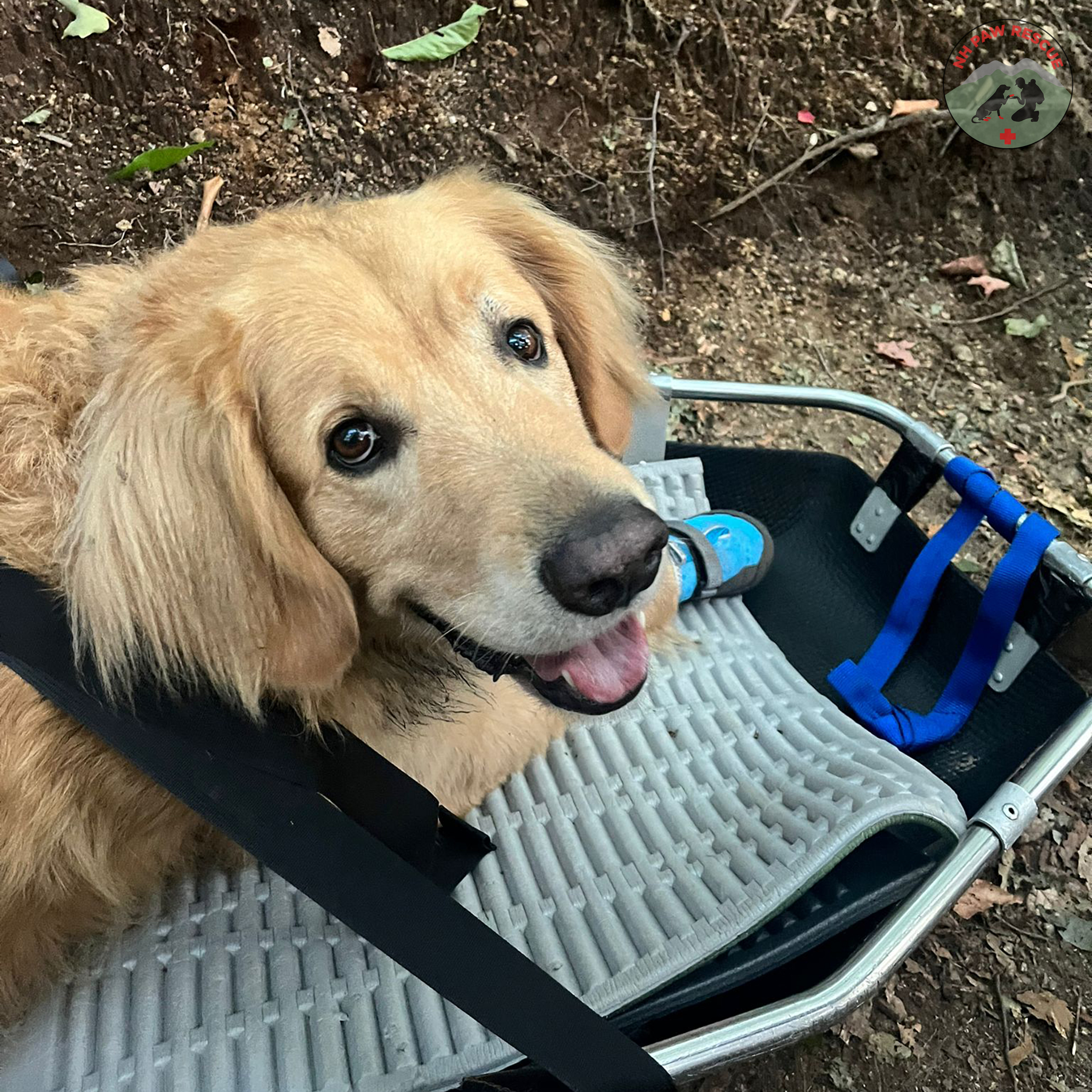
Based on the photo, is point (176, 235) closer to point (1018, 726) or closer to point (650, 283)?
point (650, 283)

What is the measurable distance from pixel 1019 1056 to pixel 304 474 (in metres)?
2.37

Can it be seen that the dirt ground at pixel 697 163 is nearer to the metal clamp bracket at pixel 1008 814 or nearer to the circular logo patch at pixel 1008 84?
the circular logo patch at pixel 1008 84

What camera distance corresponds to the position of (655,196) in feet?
11.4

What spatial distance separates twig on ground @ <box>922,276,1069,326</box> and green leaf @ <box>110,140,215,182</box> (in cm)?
310

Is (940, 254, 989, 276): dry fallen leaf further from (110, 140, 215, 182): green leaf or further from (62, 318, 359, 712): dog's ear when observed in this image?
(62, 318, 359, 712): dog's ear

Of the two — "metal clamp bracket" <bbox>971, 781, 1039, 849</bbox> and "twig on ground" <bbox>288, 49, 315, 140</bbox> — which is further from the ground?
"twig on ground" <bbox>288, 49, 315, 140</bbox>

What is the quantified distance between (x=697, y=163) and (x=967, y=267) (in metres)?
1.23

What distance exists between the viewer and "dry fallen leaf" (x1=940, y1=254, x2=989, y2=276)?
347 cm

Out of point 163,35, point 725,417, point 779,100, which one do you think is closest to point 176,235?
point 163,35

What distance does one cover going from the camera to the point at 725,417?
11.0 feet

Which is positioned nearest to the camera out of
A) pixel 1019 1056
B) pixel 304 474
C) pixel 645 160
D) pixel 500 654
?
pixel 304 474

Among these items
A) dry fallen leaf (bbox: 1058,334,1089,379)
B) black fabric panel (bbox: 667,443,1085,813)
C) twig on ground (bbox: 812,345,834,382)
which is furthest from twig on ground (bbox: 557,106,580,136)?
dry fallen leaf (bbox: 1058,334,1089,379)

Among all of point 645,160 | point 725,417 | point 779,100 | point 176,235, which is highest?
point 779,100

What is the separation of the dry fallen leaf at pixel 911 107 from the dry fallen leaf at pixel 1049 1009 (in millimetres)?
3279
